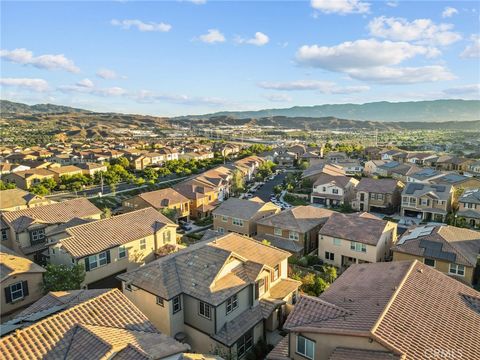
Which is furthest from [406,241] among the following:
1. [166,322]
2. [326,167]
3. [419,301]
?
[326,167]

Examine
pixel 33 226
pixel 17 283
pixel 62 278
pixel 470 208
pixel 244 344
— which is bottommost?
pixel 244 344

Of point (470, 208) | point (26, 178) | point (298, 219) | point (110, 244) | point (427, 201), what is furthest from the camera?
point (26, 178)

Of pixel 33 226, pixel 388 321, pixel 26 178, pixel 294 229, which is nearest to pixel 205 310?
pixel 388 321

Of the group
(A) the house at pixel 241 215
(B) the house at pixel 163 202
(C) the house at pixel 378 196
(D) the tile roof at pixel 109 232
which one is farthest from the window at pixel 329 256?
(C) the house at pixel 378 196

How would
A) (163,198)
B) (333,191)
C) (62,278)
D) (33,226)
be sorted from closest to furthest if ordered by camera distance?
(62,278), (33,226), (163,198), (333,191)

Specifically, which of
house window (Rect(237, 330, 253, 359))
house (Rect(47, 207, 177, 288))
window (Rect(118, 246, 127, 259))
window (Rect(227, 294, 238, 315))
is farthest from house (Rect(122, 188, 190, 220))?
house window (Rect(237, 330, 253, 359))

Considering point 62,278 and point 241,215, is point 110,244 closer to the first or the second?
point 62,278
